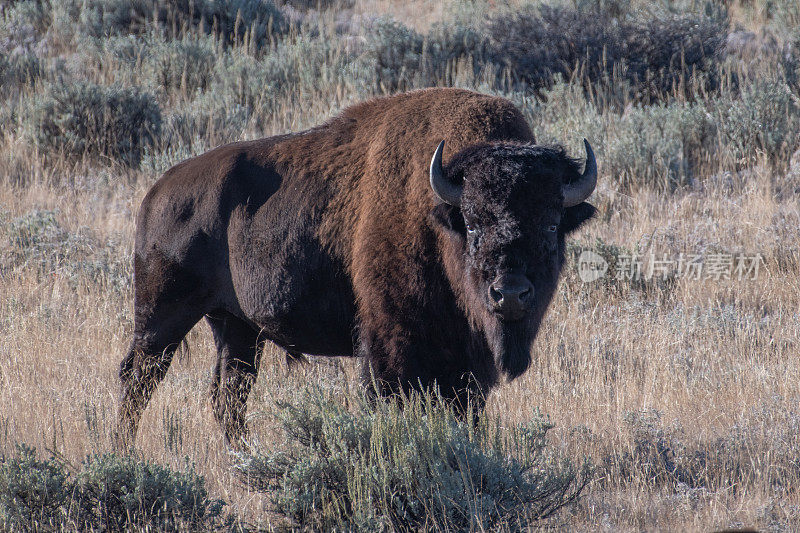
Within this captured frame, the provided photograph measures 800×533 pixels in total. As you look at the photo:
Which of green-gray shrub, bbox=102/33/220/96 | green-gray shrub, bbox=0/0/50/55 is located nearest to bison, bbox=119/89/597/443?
green-gray shrub, bbox=102/33/220/96

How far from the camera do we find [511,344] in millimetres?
4348

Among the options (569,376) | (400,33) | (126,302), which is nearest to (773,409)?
(569,376)

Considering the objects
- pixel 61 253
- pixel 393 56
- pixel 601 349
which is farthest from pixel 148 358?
pixel 393 56

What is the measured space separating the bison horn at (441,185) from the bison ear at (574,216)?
693 millimetres

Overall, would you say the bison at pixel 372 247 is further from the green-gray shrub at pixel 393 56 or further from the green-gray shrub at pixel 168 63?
the green-gray shrub at pixel 168 63

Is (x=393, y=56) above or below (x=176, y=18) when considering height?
above

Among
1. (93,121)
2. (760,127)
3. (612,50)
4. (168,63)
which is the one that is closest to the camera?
(760,127)

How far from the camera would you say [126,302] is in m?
7.63

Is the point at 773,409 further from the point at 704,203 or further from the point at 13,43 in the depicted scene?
the point at 13,43

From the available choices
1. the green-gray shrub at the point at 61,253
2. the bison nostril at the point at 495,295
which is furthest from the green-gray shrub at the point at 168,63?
the bison nostril at the point at 495,295

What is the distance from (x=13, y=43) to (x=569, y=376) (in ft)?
41.3

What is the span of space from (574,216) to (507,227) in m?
0.67

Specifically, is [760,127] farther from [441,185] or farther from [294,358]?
[294,358]

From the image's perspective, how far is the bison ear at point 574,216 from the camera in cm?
456
